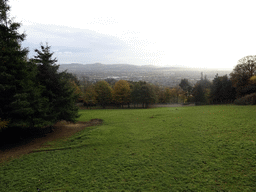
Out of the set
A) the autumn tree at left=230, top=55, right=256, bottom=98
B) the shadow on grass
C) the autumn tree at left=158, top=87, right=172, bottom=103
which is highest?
the autumn tree at left=230, top=55, right=256, bottom=98

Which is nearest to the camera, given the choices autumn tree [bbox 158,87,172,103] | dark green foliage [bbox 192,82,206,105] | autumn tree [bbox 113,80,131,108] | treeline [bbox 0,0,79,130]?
treeline [bbox 0,0,79,130]

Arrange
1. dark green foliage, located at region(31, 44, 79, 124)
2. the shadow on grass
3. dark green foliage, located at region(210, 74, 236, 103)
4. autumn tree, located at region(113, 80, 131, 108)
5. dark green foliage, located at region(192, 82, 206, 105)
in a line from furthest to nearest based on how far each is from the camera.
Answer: dark green foliage, located at region(192, 82, 206, 105) < autumn tree, located at region(113, 80, 131, 108) < dark green foliage, located at region(210, 74, 236, 103) < dark green foliage, located at region(31, 44, 79, 124) < the shadow on grass

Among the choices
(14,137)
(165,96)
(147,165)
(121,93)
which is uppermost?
(121,93)

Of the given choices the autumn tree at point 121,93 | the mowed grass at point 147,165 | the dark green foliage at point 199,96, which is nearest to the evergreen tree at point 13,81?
the mowed grass at point 147,165

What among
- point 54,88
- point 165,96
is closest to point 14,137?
point 54,88

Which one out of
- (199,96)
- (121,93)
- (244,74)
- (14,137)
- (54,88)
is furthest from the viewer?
(199,96)

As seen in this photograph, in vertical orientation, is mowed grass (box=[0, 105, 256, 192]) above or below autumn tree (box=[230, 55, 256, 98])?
below

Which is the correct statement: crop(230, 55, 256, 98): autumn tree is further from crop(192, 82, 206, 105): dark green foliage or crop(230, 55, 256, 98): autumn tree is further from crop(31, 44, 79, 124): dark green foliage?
crop(31, 44, 79, 124): dark green foliage

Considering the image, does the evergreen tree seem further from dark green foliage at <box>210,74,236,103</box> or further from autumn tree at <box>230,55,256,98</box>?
dark green foliage at <box>210,74,236,103</box>

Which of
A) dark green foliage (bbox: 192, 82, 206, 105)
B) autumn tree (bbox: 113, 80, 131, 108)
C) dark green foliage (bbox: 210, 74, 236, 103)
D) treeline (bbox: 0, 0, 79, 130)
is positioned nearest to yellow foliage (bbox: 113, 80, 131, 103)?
autumn tree (bbox: 113, 80, 131, 108)

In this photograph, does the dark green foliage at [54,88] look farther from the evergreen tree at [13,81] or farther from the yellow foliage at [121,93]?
the yellow foliage at [121,93]

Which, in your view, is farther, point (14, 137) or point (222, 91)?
point (222, 91)

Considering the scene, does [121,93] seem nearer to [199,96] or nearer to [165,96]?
[165,96]

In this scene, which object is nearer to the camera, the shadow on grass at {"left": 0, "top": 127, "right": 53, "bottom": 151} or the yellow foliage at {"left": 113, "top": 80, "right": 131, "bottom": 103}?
the shadow on grass at {"left": 0, "top": 127, "right": 53, "bottom": 151}
